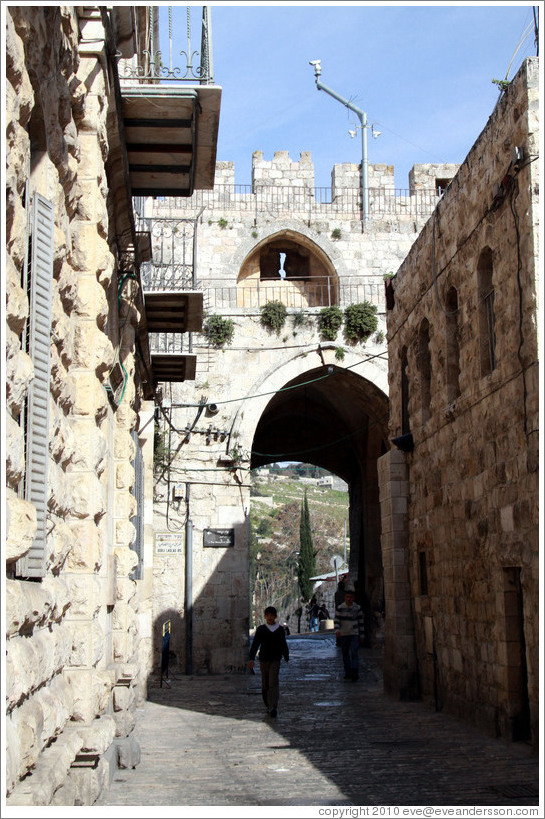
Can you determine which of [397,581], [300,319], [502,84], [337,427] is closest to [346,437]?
[337,427]

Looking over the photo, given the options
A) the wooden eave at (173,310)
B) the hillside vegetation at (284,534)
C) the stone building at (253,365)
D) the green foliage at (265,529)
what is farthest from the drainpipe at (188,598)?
the green foliage at (265,529)

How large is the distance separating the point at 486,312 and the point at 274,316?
10.2 meters

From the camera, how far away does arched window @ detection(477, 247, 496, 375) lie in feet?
32.7

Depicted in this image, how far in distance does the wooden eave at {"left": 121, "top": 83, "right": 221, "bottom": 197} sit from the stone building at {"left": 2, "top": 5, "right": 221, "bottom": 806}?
0.07ft

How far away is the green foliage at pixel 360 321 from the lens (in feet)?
65.8

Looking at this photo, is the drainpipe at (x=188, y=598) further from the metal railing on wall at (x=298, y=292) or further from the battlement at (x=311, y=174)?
the battlement at (x=311, y=174)

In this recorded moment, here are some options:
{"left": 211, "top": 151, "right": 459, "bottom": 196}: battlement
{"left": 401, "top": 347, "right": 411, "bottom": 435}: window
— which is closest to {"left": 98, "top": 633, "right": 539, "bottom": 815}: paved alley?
{"left": 401, "top": 347, "right": 411, "bottom": 435}: window

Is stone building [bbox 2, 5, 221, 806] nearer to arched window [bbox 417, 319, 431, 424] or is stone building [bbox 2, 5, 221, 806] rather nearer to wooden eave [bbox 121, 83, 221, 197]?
wooden eave [bbox 121, 83, 221, 197]

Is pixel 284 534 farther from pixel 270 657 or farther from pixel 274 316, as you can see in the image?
pixel 270 657

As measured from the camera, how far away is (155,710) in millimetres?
12062

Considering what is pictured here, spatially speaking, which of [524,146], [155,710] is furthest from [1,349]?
[155,710]

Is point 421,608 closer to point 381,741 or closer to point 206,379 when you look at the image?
point 381,741

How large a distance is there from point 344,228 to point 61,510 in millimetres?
18646

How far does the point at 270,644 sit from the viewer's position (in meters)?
11.5
